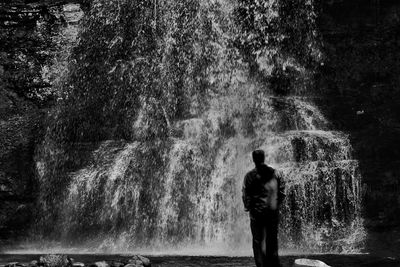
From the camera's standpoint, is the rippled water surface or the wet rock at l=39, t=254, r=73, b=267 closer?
the wet rock at l=39, t=254, r=73, b=267

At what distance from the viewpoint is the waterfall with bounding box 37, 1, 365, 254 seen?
1677 cm

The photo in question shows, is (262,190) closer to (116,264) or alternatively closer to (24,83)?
(116,264)

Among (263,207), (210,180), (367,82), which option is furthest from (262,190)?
(367,82)

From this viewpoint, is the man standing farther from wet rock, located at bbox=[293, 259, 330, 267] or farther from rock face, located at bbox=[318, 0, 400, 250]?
rock face, located at bbox=[318, 0, 400, 250]

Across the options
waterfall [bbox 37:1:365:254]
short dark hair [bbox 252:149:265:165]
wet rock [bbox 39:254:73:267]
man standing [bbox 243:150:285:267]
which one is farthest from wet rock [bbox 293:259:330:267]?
waterfall [bbox 37:1:365:254]

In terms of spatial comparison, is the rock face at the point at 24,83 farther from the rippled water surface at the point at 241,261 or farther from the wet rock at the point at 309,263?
the wet rock at the point at 309,263

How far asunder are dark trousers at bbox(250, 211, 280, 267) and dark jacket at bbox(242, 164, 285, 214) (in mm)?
119

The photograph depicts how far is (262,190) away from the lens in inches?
328

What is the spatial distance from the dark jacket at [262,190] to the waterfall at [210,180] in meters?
8.28

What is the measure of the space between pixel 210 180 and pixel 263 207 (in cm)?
1028

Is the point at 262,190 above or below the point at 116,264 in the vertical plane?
above

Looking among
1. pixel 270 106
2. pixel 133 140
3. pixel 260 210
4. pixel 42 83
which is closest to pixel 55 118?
pixel 42 83

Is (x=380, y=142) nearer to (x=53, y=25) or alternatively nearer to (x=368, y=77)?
(x=368, y=77)

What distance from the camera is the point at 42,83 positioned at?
22547 mm
